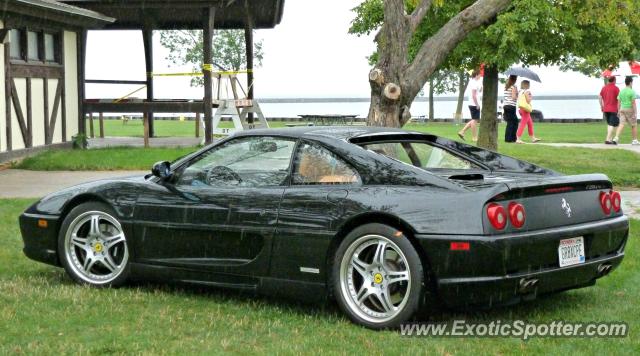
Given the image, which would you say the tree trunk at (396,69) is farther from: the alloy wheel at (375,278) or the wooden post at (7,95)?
the wooden post at (7,95)

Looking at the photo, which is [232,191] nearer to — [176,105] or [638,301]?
[638,301]

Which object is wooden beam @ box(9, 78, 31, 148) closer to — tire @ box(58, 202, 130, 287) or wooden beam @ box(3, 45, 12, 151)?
wooden beam @ box(3, 45, 12, 151)

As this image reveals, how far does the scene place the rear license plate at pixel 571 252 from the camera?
6.11 metres

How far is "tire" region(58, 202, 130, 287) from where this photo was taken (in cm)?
735

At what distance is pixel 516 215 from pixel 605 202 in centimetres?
102

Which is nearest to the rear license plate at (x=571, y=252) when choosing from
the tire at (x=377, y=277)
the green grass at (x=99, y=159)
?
the tire at (x=377, y=277)

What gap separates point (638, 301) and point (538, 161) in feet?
42.0

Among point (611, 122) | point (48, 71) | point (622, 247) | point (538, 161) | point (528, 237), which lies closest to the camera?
point (528, 237)

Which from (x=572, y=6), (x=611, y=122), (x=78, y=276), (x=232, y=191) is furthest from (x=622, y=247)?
(x=611, y=122)

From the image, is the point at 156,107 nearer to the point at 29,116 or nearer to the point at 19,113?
the point at 29,116

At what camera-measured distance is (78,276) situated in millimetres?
7492

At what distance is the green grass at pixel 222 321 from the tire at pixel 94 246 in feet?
0.42

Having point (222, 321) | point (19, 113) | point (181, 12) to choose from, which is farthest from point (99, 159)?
point (222, 321)

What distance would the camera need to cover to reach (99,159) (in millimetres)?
18688
